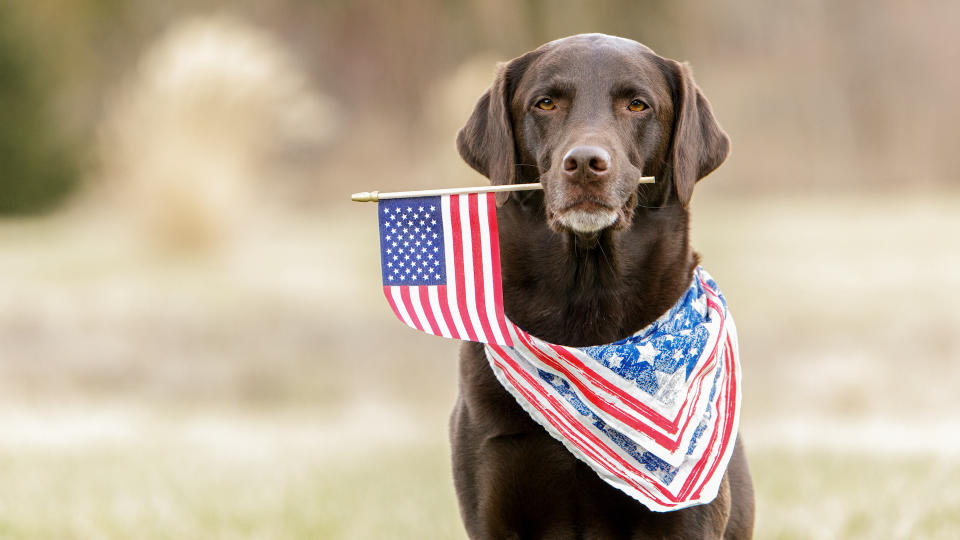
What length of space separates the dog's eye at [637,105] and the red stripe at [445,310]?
2.57 ft

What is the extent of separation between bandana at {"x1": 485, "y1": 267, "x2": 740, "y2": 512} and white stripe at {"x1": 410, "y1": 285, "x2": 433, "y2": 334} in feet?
0.65

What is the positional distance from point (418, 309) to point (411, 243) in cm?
21

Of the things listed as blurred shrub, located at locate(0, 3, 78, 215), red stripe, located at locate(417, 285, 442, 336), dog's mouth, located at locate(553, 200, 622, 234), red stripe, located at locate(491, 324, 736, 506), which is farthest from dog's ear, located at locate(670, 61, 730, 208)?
blurred shrub, located at locate(0, 3, 78, 215)

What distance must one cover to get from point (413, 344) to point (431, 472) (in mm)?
5808

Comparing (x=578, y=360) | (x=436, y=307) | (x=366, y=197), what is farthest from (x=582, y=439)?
(x=366, y=197)

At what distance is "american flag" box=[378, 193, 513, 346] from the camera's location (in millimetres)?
3225

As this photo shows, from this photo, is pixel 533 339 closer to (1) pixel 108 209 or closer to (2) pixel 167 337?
(2) pixel 167 337

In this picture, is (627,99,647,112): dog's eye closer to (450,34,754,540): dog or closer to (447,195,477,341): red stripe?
(450,34,754,540): dog

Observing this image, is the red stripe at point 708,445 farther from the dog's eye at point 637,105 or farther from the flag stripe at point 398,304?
the dog's eye at point 637,105

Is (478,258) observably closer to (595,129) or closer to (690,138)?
(595,129)

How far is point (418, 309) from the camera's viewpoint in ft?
10.9

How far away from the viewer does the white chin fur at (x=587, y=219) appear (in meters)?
3.00

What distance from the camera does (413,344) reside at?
12.3 m

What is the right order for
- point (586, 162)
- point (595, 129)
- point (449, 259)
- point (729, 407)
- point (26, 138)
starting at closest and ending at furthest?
point (586, 162) < point (595, 129) < point (449, 259) < point (729, 407) < point (26, 138)
